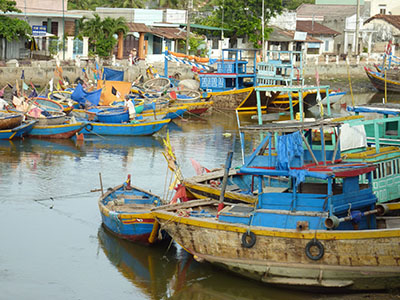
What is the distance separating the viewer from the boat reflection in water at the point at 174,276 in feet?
48.1

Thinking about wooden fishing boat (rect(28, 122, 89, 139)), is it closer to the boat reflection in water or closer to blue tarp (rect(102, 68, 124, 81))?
blue tarp (rect(102, 68, 124, 81))

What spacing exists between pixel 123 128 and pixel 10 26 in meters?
17.7

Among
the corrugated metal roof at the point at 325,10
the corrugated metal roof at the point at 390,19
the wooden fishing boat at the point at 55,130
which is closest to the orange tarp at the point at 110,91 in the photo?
the wooden fishing boat at the point at 55,130

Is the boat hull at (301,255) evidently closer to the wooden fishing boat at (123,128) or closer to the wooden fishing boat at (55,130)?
the wooden fishing boat at (55,130)

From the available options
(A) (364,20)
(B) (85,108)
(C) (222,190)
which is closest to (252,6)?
(A) (364,20)

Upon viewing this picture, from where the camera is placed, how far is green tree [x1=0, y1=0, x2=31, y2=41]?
144 ft

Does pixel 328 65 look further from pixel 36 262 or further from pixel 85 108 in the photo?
pixel 36 262

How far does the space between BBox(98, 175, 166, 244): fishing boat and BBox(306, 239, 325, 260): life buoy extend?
382 cm

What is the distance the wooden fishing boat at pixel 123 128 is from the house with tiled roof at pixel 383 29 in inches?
1682

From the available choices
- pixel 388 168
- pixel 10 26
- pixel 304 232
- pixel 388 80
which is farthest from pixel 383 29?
pixel 304 232

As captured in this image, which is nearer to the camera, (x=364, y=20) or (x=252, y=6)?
(x=252, y=6)

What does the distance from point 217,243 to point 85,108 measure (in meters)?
19.8

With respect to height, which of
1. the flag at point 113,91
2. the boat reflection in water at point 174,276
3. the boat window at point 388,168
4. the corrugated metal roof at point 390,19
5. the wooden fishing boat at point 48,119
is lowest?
the boat reflection in water at point 174,276

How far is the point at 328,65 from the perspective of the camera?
58.4m
